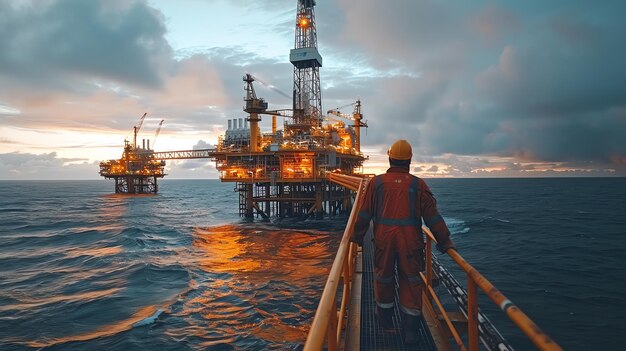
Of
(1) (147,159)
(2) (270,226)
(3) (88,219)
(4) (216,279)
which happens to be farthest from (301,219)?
(1) (147,159)

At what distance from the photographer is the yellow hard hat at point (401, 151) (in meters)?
4.56

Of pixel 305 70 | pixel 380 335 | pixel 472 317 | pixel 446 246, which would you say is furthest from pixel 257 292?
pixel 305 70

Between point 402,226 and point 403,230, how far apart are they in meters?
0.05

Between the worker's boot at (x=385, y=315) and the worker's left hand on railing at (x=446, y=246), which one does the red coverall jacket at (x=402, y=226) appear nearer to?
the worker's left hand on railing at (x=446, y=246)

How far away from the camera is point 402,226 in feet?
13.9

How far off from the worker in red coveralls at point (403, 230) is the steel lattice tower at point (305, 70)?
138 feet

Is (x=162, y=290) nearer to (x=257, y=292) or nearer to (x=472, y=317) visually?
(x=257, y=292)

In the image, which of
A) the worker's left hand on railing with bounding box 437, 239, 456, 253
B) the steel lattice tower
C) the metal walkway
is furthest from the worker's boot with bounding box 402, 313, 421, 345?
the steel lattice tower

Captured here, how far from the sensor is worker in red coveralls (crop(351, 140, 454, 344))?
4.25 m

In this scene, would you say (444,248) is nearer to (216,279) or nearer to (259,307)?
(259,307)

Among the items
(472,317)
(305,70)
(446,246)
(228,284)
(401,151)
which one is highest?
(305,70)

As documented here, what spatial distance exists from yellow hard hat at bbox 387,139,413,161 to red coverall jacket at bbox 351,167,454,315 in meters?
0.27

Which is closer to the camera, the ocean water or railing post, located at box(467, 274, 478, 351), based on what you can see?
railing post, located at box(467, 274, 478, 351)

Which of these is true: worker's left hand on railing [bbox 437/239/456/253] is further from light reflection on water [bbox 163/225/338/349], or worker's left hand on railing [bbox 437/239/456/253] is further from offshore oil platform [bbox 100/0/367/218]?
offshore oil platform [bbox 100/0/367/218]
